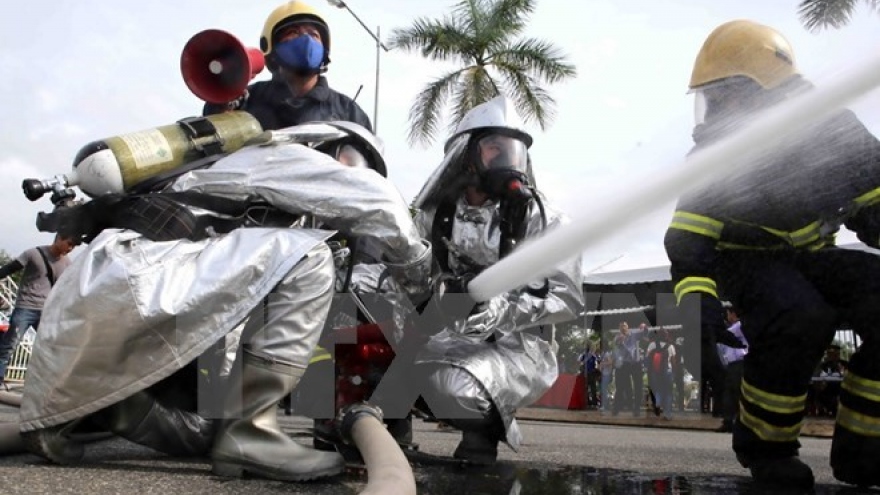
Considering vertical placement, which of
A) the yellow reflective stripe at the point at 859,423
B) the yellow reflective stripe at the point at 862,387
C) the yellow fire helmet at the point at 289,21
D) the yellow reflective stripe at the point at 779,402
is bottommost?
the yellow reflective stripe at the point at 859,423

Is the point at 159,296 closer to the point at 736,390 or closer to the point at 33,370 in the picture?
the point at 33,370

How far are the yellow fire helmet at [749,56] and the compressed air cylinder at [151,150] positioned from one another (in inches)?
67.3

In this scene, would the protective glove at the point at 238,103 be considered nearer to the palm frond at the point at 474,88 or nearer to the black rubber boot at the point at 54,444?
the black rubber boot at the point at 54,444

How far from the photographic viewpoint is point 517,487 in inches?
111

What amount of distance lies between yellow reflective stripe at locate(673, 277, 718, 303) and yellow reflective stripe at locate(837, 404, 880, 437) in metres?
0.58

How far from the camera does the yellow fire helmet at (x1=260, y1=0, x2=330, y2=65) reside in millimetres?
3670

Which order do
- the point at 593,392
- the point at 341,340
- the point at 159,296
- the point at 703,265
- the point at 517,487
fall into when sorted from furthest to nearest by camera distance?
1. the point at 593,392
2. the point at 341,340
3. the point at 703,265
4. the point at 517,487
5. the point at 159,296

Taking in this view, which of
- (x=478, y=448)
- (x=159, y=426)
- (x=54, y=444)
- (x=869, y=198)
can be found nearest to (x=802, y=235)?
(x=869, y=198)

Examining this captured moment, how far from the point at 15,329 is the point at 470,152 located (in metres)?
5.00

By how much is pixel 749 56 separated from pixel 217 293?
2046mm

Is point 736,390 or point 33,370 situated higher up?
point 33,370

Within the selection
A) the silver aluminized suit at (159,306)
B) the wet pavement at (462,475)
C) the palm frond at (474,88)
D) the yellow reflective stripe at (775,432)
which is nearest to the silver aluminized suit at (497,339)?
the wet pavement at (462,475)

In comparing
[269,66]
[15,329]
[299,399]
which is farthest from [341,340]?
[15,329]

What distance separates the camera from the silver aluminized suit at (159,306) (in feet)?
8.43
